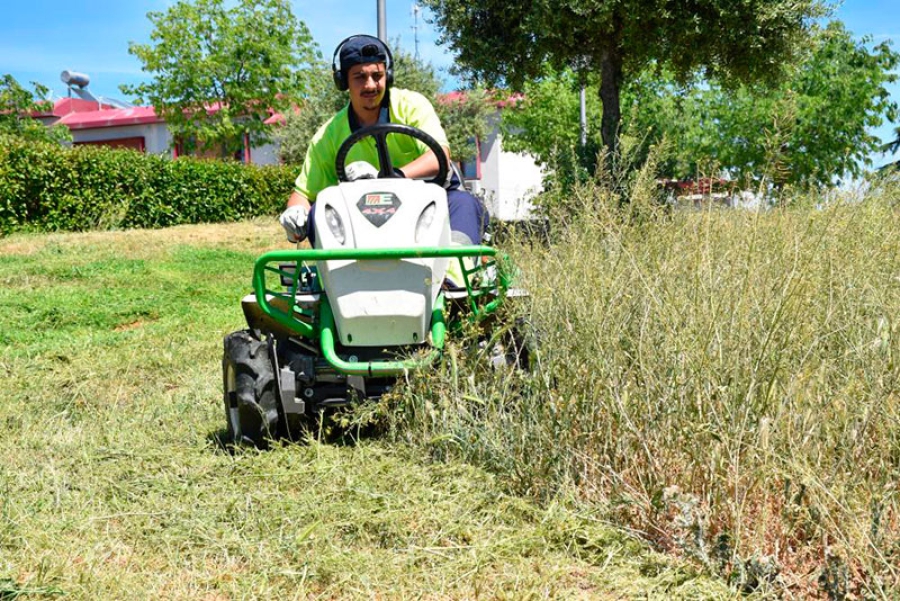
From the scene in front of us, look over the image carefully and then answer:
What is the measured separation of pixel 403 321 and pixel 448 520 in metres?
0.87

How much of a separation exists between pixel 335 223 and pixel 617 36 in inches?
381

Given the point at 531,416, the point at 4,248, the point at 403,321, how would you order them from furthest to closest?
the point at 4,248 < the point at 403,321 < the point at 531,416

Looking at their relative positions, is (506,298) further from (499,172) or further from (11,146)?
(499,172)

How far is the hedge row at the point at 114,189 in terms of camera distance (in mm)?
13805

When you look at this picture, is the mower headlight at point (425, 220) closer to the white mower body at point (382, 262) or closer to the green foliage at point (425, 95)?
the white mower body at point (382, 262)

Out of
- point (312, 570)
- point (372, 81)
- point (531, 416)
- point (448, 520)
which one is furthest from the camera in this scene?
point (372, 81)

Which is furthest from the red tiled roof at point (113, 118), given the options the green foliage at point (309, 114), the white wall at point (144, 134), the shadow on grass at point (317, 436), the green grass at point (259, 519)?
the shadow on grass at point (317, 436)

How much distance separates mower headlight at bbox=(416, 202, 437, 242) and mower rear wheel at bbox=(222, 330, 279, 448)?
735 mm

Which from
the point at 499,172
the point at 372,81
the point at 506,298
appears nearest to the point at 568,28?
the point at 372,81

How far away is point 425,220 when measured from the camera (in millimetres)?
3602

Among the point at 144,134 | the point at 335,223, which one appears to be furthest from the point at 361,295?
the point at 144,134

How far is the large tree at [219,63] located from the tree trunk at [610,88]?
13469mm

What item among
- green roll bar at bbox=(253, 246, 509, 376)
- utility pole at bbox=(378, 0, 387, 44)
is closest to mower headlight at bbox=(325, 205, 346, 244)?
green roll bar at bbox=(253, 246, 509, 376)

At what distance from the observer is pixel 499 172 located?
3484 centimetres
